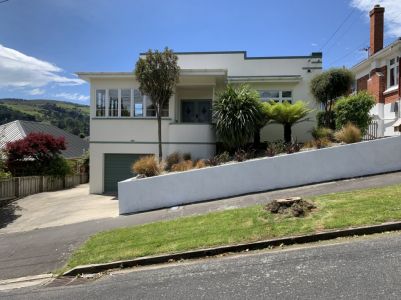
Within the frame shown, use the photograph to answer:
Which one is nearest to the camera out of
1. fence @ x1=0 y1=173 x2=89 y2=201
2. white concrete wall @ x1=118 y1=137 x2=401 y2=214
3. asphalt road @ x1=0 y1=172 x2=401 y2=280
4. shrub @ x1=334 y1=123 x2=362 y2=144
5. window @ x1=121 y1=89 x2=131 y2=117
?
asphalt road @ x1=0 y1=172 x2=401 y2=280

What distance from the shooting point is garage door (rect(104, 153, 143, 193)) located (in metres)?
20.6

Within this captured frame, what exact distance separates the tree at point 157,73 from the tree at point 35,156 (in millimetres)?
11642

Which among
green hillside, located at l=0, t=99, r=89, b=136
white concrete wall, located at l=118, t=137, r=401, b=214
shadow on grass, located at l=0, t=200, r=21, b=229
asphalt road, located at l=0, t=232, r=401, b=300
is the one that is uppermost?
green hillside, located at l=0, t=99, r=89, b=136

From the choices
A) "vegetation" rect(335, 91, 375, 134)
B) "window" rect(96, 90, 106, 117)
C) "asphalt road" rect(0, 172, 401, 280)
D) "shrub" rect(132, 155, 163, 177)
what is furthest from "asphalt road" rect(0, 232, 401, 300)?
"window" rect(96, 90, 106, 117)

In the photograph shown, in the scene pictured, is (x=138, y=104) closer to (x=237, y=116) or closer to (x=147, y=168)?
(x=237, y=116)

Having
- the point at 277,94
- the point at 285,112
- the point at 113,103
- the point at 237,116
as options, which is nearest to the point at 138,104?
the point at 113,103

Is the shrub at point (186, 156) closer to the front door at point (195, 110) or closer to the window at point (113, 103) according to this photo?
the front door at point (195, 110)

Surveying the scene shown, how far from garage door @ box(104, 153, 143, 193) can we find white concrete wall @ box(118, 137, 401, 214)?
22.4 ft

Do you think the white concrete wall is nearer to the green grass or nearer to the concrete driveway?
the concrete driveway

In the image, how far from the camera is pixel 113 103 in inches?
810

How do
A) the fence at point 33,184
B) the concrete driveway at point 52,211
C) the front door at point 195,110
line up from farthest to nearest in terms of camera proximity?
the front door at point 195,110 → the fence at point 33,184 → the concrete driveway at point 52,211

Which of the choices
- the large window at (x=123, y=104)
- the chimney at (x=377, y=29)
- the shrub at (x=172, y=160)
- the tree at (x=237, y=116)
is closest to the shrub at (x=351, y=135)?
the tree at (x=237, y=116)

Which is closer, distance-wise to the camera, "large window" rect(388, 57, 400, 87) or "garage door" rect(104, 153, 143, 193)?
"garage door" rect(104, 153, 143, 193)

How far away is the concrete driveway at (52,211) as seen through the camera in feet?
46.9
